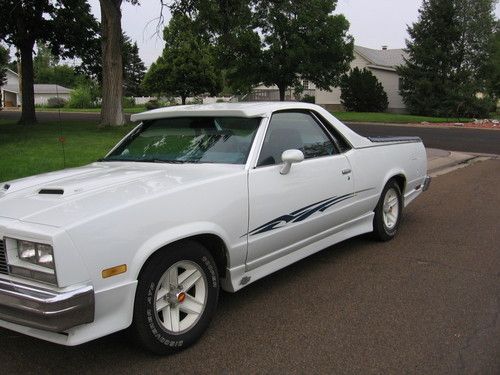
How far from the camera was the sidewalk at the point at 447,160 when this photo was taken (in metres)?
12.1

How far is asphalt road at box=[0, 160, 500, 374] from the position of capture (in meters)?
3.23

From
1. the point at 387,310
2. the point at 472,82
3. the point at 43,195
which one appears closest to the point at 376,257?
the point at 387,310

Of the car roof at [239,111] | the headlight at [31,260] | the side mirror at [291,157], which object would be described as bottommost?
the headlight at [31,260]

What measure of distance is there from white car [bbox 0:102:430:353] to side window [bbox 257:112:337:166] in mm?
14

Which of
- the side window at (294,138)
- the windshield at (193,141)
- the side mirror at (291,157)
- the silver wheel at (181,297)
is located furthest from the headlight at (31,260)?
the side mirror at (291,157)

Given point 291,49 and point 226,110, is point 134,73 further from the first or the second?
point 226,110

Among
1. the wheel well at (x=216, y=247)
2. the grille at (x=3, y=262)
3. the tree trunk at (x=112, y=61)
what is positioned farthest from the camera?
the tree trunk at (x=112, y=61)

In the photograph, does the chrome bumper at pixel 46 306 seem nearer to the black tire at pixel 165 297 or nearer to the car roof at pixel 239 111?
the black tire at pixel 165 297

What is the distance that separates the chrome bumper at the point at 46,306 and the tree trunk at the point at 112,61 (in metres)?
15.5

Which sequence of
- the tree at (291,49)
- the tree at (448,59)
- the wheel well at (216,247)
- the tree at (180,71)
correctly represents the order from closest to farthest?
1. the wheel well at (216,247)
2. the tree at (291,49)
3. the tree at (448,59)
4. the tree at (180,71)

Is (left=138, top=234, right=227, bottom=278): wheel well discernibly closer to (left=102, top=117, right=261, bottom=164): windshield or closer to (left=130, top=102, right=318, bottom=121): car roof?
(left=102, top=117, right=261, bottom=164): windshield

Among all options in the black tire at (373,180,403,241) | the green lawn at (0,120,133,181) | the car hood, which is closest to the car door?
the car hood

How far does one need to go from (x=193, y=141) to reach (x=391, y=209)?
2.71 meters

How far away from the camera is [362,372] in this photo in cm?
314
